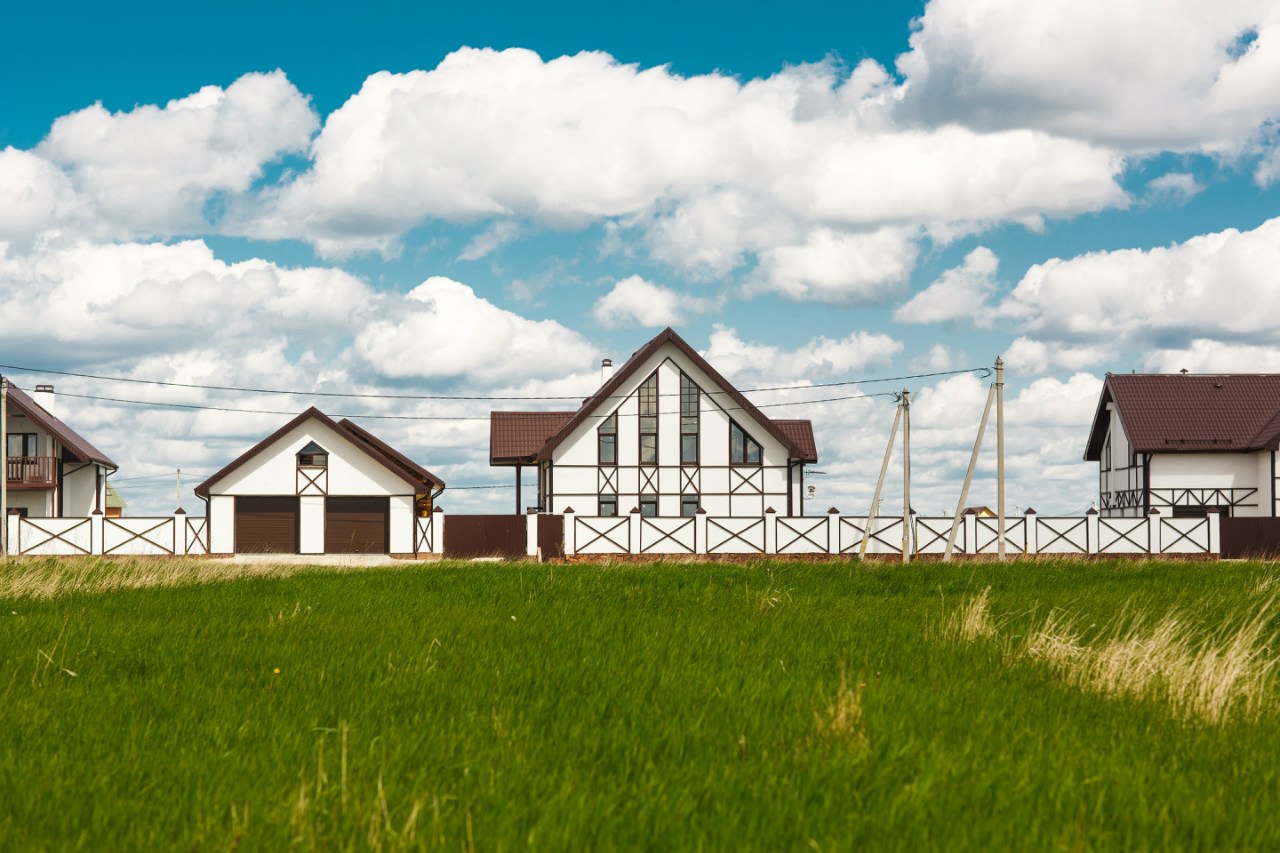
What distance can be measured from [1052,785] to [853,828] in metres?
1.17

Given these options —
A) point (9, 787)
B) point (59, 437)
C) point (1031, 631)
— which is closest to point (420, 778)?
point (9, 787)

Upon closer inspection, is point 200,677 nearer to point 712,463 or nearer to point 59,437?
point 712,463

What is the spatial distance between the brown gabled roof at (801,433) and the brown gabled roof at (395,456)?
1253cm

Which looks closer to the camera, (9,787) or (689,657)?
(9,787)

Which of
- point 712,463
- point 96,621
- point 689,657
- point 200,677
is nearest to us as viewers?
point 200,677

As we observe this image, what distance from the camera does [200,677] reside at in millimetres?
7266

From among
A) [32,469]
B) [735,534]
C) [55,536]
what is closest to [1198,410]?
[735,534]

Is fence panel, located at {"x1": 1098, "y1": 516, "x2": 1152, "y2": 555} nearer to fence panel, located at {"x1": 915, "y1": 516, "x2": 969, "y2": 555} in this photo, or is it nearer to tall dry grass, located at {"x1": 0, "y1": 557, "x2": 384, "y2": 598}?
fence panel, located at {"x1": 915, "y1": 516, "x2": 969, "y2": 555}

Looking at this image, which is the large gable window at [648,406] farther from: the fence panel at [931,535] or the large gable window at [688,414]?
the fence panel at [931,535]

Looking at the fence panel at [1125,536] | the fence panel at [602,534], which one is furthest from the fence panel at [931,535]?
the fence panel at [602,534]

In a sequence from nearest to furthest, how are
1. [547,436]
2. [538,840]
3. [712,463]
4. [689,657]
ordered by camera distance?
[538,840] < [689,657] < [712,463] < [547,436]

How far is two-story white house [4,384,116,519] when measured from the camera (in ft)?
137

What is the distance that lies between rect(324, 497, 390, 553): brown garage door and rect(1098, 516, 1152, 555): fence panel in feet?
75.4

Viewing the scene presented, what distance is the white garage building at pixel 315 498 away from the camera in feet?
125
